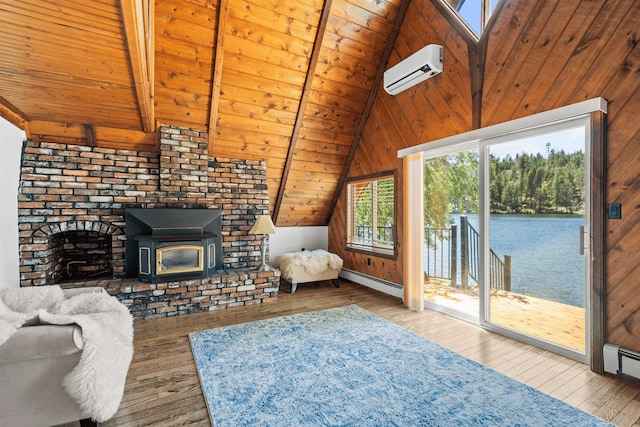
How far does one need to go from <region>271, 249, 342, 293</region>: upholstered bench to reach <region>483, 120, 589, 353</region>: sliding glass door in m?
2.28

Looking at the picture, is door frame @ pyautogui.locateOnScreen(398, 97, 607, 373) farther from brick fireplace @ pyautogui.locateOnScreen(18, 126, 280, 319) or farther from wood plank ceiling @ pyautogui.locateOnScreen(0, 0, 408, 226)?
brick fireplace @ pyautogui.locateOnScreen(18, 126, 280, 319)

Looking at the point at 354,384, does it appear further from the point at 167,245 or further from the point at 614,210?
the point at 167,245

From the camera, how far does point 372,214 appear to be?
485 centimetres

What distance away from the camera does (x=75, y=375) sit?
1.48 m

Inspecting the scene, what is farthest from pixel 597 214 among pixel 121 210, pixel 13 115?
pixel 13 115

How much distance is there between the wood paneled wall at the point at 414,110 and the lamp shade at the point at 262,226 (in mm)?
1643

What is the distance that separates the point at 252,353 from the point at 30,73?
3.03 metres

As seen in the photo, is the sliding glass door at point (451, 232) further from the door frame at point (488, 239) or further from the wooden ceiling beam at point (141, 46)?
the wooden ceiling beam at point (141, 46)

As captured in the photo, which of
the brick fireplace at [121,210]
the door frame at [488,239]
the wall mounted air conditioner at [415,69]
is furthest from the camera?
the brick fireplace at [121,210]

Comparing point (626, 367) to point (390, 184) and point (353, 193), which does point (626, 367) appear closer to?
point (390, 184)

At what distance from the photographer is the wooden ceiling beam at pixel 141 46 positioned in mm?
2014

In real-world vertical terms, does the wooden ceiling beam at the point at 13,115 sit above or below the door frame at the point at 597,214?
above

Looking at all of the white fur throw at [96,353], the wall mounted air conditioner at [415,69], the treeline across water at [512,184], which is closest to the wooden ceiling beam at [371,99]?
the wall mounted air conditioner at [415,69]

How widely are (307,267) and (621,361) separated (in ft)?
11.0
